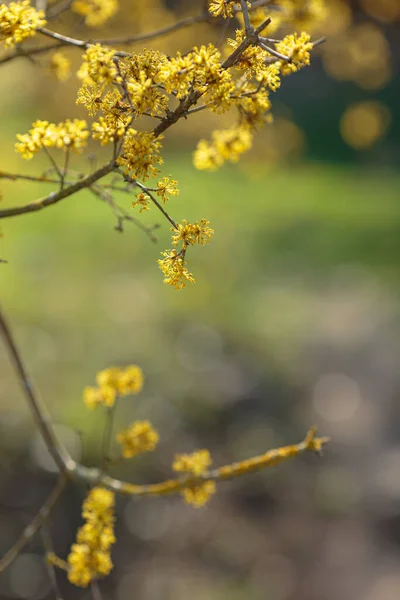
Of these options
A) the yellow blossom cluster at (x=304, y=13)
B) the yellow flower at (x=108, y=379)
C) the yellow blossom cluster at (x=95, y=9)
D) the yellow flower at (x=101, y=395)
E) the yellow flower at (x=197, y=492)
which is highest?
the yellow blossom cluster at (x=95, y=9)

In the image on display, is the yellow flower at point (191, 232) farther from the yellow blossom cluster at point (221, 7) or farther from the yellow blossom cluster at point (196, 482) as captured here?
the yellow blossom cluster at point (196, 482)

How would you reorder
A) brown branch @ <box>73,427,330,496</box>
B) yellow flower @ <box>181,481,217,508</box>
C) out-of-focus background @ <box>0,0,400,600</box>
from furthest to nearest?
out-of-focus background @ <box>0,0,400,600</box>, yellow flower @ <box>181,481,217,508</box>, brown branch @ <box>73,427,330,496</box>

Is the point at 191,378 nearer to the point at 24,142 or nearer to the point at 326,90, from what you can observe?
the point at 24,142

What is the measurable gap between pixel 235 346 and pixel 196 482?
226 inches

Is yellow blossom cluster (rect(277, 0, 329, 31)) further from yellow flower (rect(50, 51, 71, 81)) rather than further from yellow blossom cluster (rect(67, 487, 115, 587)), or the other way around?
yellow blossom cluster (rect(67, 487, 115, 587))

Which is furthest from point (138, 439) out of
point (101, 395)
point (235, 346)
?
point (235, 346)

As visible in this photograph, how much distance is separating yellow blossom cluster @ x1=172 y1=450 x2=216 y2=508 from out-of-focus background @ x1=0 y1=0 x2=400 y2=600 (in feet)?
3.91

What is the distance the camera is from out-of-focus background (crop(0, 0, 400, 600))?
485 centimetres

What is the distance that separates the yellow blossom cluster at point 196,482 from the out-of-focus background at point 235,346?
1193mm

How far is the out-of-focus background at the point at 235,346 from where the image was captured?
4848mm

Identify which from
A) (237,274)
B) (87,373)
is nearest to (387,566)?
(87,373)

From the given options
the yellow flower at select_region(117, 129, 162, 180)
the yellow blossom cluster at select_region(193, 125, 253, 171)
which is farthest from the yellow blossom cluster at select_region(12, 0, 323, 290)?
the yellow blossom cluster at select_region(193, 125, 253, 171)

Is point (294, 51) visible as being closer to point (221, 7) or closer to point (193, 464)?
point (221, 7)

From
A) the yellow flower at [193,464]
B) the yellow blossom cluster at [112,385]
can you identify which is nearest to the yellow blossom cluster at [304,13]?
the yellow blossom cluster at [112,385]
